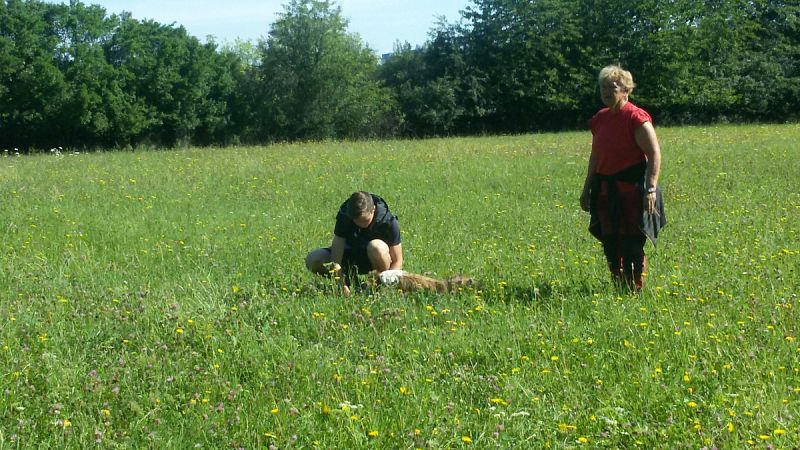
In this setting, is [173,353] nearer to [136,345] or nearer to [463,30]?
[136,345]

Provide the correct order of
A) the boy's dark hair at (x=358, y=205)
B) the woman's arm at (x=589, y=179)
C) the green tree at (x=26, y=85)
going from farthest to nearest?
the green tree at (x=26, y=85), the woman's arm at (x=589, y=179), the boy's dark hair at (x=358, y=205)

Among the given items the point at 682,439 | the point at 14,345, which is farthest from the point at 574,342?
the point at 14,345

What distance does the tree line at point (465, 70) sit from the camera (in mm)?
38656

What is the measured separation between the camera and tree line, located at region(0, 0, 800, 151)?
38.7 m

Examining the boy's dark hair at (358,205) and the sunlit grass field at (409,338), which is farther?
the boy's dark hair at (358,205)

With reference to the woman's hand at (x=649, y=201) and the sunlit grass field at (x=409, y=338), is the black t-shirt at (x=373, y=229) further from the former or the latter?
the woman's hand at (x=649, y=201)

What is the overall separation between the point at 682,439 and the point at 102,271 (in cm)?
570

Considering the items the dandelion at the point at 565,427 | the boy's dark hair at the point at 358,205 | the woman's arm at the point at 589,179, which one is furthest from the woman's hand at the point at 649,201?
the dandelion at the point at 565,427

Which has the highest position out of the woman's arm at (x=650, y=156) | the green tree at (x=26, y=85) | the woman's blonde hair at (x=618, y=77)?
the green tree at (x=26, y=85)

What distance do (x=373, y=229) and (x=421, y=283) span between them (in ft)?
2.16

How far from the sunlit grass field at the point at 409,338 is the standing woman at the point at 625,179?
0.33 metres

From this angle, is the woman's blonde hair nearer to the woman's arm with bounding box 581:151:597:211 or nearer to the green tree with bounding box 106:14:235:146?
the woman's arm with bounding box 581:151:597:211

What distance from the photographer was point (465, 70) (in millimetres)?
40719

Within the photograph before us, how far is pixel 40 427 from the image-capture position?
409cm
